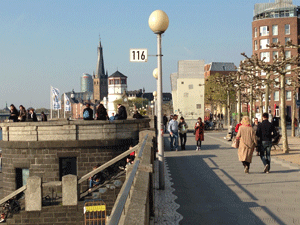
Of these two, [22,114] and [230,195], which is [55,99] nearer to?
[22,114]

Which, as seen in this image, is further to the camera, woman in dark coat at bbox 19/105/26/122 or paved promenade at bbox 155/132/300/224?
woman in dark coat at bbox 19/105/26/122

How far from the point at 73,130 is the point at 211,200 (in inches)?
597

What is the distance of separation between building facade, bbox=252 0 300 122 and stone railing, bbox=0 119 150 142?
58.9 m

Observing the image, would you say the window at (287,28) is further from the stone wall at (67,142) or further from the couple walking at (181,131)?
the stone wall at (67,142)

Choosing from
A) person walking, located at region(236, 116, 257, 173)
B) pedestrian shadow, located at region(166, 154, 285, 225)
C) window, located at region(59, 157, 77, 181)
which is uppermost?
person walking, located at region(236, 116, 257, 173)

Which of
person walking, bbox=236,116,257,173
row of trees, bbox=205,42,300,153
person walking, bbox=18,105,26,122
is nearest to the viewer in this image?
person walking, bbox=236,116,257,173

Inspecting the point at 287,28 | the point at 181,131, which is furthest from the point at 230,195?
the point at 287,28

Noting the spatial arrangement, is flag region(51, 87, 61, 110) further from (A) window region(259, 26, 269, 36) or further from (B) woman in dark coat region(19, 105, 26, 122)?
(A) window region(259, 26, 269, 36)

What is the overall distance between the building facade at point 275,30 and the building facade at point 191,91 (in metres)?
37.2

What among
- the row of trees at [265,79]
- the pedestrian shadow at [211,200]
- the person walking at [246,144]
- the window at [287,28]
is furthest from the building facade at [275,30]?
the pedestrian shadow at [211,200]

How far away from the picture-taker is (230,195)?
32.6ft

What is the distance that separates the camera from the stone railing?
23.7 meters

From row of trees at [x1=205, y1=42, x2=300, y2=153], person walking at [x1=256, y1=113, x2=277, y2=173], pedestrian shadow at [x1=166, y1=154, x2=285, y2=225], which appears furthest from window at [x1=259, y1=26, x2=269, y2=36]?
pedestrian shadow at [x1=166, y1=154, x2=285, y2=225]

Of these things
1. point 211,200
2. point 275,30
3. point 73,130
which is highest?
point 275,30
